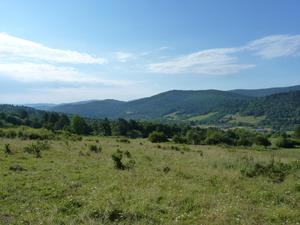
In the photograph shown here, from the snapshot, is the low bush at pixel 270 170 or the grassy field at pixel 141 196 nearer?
the grassy field at pixel 141 196

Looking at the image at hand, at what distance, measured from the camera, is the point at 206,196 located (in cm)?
1074

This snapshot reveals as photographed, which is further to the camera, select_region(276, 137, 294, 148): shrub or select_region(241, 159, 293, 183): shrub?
select_region(276, 137, 294, 148): shrub

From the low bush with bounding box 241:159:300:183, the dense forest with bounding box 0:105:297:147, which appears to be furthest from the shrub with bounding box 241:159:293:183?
the dense forest with bounding box 0:105:297:147

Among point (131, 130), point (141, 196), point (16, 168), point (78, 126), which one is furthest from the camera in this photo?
point (131, 130)

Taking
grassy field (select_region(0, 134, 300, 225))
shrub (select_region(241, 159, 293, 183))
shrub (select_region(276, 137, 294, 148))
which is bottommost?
shrub (select_region(276, 137, 294, 148))

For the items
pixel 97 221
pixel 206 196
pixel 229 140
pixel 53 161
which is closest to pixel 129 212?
pixel 97 221

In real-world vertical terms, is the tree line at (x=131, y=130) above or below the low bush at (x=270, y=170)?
below

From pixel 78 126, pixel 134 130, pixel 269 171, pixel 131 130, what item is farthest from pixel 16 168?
pixel 134 130

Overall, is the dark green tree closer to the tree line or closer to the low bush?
the tree line

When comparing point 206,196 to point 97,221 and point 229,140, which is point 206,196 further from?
point 229,140

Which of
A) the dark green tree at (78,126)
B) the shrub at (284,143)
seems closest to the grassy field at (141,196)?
the shrub at (284,143)

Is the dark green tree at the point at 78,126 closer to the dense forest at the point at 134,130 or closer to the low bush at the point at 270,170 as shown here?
the dense forest at the point at 134,130

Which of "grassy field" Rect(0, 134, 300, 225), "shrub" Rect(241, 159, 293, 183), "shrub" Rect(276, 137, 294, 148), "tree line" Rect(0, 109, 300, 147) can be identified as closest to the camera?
"grassy field" Rect(0, 134, 300, 225)

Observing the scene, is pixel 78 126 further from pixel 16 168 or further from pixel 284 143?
pixel 16 168
